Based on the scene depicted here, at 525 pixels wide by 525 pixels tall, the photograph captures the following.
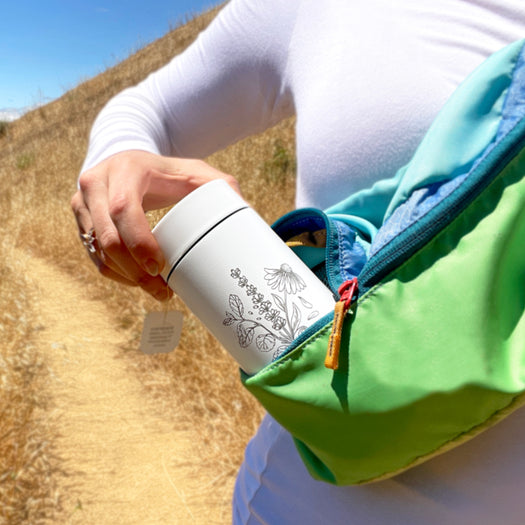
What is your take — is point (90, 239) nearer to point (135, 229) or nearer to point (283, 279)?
point (135, 229)

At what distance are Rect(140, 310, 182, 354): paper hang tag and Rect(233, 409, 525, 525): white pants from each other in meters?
0.27

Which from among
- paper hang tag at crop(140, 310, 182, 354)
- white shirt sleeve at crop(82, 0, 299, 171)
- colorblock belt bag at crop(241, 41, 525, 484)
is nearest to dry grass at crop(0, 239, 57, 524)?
paper hang tag at crop(140, 310, 182, 354)

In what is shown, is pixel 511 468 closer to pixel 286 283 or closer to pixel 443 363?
pixel 443 363

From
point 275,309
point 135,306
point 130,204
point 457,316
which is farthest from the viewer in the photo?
point 135,306

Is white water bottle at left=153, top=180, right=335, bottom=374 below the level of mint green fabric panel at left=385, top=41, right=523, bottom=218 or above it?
below

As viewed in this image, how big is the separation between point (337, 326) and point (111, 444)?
9.38ft

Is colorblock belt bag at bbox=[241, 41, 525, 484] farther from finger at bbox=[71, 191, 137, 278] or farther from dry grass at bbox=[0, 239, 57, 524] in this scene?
dry grass at bbox=[0, 239, 57, 524]

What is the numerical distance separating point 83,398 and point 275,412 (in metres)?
3.11

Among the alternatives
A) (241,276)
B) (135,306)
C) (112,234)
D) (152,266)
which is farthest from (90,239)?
(135,306)

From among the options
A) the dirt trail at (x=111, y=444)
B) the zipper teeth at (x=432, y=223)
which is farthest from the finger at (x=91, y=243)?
the dirt trail at (x=111, y=444)

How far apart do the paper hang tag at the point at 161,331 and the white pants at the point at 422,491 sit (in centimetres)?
27

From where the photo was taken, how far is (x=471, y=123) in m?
0.58

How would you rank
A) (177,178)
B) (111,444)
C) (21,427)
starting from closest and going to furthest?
1. (177,178)
2. (21,427)
3. (111,444)

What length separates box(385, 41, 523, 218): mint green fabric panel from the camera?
1.88 feet
